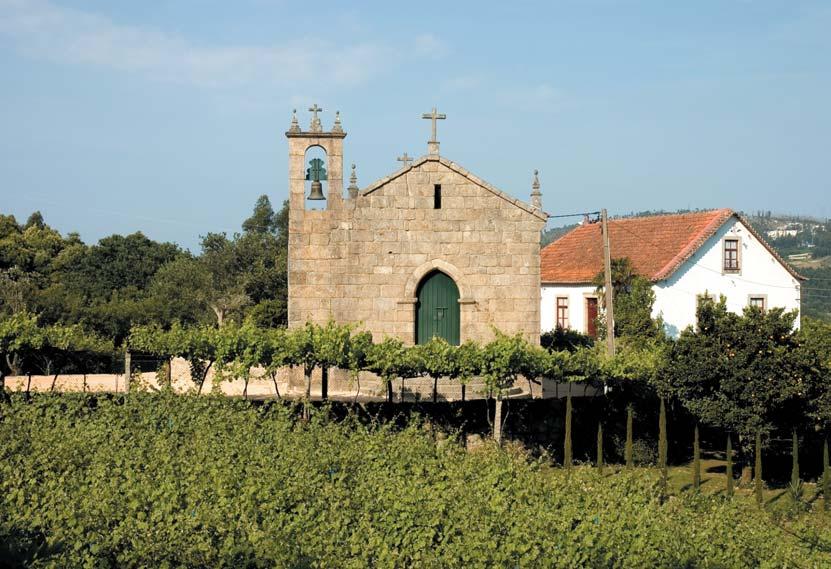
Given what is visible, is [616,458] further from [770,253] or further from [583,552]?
[770,253]

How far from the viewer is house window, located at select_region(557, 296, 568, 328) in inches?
1483

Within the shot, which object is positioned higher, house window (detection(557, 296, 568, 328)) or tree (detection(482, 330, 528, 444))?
house window (detection(557, 296, 568, 328))

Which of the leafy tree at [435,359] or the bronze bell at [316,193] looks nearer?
the leafy tree at [435,359]

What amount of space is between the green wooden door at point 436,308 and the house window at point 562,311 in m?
15.8

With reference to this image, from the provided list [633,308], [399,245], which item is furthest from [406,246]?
[633,308]

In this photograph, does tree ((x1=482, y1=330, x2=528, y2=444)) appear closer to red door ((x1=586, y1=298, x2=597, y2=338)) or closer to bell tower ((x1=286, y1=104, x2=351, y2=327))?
bell tower ((x1=286, y1=104, x2=351, y2=327))

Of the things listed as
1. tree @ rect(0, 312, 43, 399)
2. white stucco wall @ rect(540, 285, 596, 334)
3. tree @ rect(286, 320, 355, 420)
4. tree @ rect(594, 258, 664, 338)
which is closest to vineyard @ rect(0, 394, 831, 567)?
tree @ rect(286, 320, 355, 420)

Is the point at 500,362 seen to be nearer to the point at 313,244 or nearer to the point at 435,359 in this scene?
the point at 435,359

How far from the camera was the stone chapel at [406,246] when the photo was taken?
878 inches

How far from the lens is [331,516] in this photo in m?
10.8

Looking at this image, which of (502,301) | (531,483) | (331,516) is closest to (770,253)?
(502,301)

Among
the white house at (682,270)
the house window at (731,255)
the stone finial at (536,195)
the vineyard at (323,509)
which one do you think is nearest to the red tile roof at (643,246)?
the white house at (682,270)

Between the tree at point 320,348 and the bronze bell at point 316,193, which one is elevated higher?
the bronze bell at point 316,193

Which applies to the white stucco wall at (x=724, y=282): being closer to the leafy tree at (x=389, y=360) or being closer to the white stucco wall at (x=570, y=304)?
the white stucco wall at (x=570, y=304)
